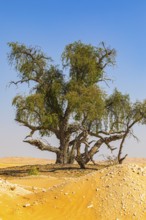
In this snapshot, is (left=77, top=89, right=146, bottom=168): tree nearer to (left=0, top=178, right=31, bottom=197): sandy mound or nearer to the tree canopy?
the tree canopy

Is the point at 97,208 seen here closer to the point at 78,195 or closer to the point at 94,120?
the point at 78,195

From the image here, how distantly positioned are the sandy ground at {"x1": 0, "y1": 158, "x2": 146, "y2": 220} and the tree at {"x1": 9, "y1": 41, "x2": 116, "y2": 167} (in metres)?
13.2

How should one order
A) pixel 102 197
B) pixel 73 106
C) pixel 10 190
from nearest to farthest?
pixel 102 197 → pixel 10 190 → pixel 73 106

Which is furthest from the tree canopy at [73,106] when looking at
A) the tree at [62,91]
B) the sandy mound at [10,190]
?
the sandy mound at [10,190]

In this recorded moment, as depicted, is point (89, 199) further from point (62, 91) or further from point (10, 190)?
point (62, 91)

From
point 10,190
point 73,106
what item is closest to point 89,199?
point 10,190

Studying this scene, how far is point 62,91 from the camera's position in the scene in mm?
29016

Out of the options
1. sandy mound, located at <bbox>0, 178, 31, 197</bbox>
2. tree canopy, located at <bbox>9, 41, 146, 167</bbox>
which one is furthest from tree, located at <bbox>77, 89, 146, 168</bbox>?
sandy mound, located at <bbox>0, 178, 31, 197</bbox>

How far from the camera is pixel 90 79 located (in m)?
29.2

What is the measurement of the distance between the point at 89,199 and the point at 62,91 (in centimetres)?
1655

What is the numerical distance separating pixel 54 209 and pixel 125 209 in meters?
1.90

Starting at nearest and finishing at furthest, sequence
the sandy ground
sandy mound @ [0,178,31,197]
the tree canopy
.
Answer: the sandy ground
sandy mound @ [0,178,31,197]
the tree canopy

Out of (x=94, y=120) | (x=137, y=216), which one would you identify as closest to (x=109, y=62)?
(x=94, y=120)

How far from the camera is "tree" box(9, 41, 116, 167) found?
90.4 ft
